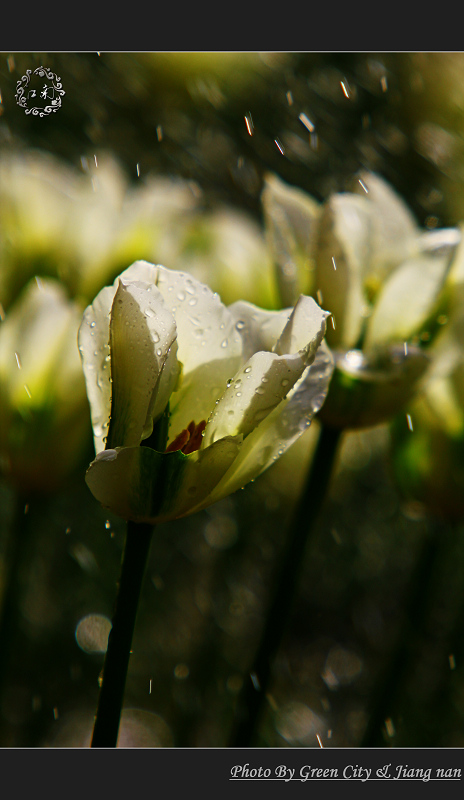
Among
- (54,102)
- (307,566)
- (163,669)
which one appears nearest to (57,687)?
(163,669)

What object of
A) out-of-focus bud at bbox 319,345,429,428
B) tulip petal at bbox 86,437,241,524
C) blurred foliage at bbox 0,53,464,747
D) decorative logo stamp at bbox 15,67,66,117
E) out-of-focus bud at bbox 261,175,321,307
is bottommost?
blurred foliage at bbox 0,53,464,747

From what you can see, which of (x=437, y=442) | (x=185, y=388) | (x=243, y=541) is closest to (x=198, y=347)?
(x=185, y=388)

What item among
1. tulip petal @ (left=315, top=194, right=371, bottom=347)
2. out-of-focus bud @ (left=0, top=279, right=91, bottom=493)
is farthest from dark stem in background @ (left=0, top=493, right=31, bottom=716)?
tulip petal @ (left=315, top=194, right=371, bottom=347)

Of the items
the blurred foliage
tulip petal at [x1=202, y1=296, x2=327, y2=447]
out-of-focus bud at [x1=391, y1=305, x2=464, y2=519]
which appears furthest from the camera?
the blurred foliage

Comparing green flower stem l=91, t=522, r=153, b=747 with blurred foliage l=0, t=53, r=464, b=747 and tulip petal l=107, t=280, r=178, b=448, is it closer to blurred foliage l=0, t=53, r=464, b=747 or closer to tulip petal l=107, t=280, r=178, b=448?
tulip petal l=107, t=280, r=178, b=448

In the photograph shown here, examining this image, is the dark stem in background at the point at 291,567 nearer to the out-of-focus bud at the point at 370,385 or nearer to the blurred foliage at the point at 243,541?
the out-of-focus bud at the point at 370,385
